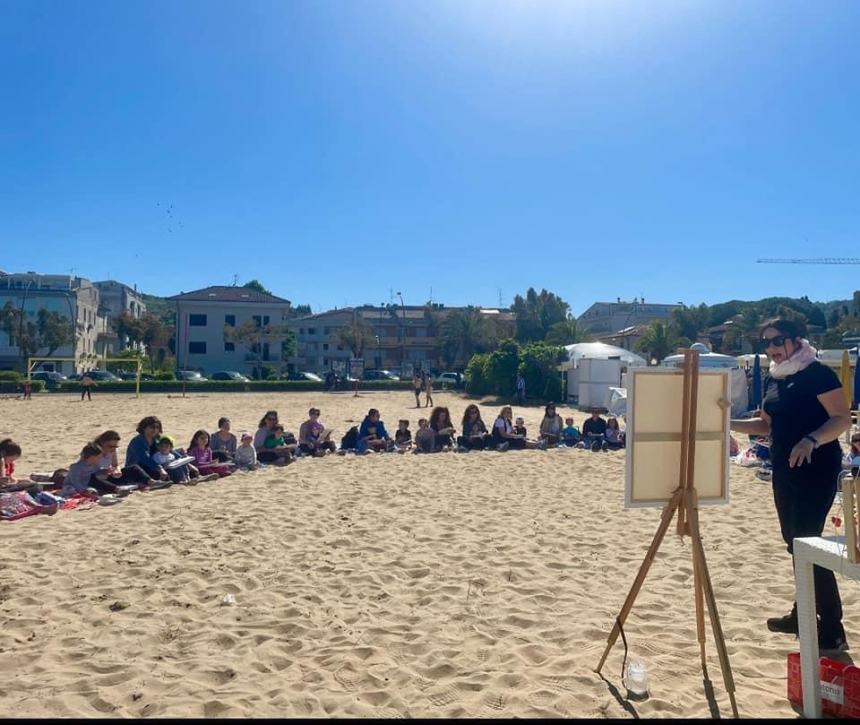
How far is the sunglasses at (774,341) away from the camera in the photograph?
364cm

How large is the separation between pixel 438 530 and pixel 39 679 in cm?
374

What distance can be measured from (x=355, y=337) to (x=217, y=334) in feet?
42.2

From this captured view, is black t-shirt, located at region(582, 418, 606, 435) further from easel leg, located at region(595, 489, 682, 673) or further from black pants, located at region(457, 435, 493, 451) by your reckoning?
easel leg, located at region(595, 489, 682, 673)

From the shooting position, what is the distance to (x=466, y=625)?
13.3 feet

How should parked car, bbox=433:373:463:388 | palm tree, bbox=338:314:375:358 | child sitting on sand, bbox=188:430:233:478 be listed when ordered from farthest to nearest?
1. palm tree, bbox=338:314:375:358
2. parked car, bbox=433:373:463:388
3. child sitting on sand, bbox=188:430:233:478

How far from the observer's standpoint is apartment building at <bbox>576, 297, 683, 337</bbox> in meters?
89.8

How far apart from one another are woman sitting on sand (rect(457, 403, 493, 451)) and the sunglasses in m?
9.25

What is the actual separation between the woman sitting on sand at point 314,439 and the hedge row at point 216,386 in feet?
87.8

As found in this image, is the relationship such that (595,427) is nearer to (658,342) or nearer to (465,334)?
(658,342)

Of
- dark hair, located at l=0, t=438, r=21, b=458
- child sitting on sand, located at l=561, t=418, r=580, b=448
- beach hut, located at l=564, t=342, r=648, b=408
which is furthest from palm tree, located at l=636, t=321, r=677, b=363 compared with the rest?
dark hair, located at l=0, t=438, r=21, b=458

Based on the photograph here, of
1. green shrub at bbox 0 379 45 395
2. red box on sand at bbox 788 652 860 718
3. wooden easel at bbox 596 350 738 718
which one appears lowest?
green shrub at bbox 0 379 45 395

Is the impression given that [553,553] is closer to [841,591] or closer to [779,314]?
[841,591]

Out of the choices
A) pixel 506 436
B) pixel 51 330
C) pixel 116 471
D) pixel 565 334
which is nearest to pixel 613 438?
pixel 506 436

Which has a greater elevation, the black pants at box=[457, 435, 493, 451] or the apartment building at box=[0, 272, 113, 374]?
the apartment building at box=[0, 272, 113, 374]
